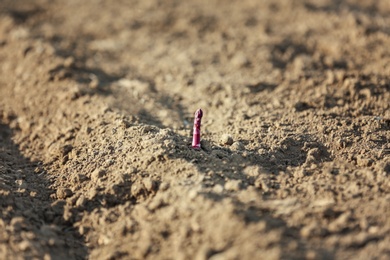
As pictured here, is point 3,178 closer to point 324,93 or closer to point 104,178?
point 104,178

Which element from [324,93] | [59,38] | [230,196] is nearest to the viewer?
[230,196]

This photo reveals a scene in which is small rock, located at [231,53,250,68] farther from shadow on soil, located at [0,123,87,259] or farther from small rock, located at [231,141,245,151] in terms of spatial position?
shadow on soil, located at [0,123,87,259]

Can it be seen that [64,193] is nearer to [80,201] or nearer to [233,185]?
[80,201]

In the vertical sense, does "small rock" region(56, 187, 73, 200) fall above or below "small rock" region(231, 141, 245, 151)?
below

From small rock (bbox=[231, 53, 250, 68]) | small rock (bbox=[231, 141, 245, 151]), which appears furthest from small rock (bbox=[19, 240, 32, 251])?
small rock (bbox=[231, 53, 250, 68])

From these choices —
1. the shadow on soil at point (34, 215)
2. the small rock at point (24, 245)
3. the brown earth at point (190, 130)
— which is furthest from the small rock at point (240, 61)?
the small rock at point (24, 245)

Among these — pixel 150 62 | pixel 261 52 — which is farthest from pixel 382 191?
pixel 150 62

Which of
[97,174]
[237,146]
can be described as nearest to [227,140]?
[237,146]

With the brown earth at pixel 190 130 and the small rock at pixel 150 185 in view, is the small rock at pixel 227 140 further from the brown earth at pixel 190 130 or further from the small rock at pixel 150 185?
the small rock at pixel 150 185
